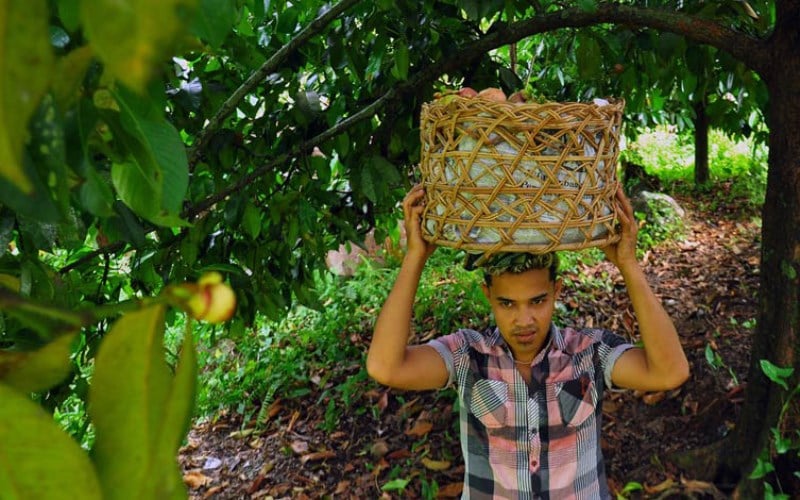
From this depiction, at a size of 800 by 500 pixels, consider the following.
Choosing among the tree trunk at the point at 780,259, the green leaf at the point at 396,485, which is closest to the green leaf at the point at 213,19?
the tree trunk at the point at 780,259

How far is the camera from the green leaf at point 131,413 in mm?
305

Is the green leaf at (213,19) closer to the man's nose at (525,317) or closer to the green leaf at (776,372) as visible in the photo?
the man's nose at (525,317)

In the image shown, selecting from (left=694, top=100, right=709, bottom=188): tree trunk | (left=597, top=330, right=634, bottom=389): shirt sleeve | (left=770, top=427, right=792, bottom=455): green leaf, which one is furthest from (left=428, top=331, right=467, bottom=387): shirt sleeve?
(left=694, top=100, right=709, bottom=188): tree trunk

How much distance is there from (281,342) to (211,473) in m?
0.94

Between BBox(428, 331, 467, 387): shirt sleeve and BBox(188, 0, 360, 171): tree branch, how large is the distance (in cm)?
70

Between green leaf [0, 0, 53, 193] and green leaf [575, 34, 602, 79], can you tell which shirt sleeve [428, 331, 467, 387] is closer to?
green leaf [575, 34, 602, 79]

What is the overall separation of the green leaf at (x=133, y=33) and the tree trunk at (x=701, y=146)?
16.7ft

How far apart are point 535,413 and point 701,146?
4.13 metres

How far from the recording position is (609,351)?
163 centimetres

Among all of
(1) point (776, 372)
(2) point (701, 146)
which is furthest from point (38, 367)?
(2) point (701, 146)

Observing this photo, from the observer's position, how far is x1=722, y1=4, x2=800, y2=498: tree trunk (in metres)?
1.66

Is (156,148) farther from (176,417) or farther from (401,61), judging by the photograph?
(401,61)

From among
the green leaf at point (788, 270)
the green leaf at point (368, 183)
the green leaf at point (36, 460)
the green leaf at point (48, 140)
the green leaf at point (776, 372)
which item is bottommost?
the green leaf at point (776, 372)

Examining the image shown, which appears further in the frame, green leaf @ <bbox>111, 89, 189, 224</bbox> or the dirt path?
the dirt path
